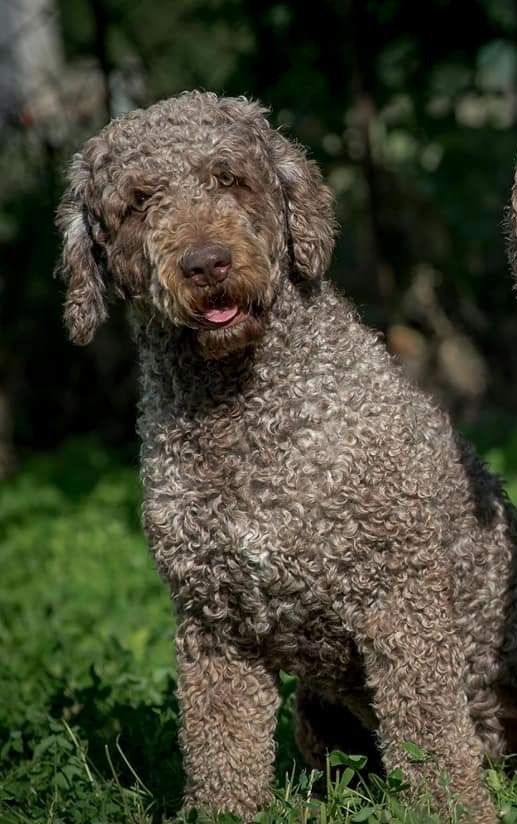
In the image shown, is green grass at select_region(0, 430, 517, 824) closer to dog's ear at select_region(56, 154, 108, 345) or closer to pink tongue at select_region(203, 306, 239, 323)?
pink tongue at select_region(203, 306, 239, 323)

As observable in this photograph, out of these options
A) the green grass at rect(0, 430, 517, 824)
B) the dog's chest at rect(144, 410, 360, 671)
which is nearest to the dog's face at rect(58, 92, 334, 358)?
the dog's chest at rect(144, 410, 360, 671)

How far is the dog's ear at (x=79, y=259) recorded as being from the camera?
3.87 metres

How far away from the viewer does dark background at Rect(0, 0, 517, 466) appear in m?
8.50

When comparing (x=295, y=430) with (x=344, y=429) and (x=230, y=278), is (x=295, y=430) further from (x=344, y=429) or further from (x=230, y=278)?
(x=230, y=278)

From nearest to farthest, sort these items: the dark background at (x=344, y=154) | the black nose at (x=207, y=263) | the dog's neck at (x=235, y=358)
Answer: the black nose at (x=207, y=263)
the dog's neck at (x=235, y=358)
the dark background at (x=344, y=154)

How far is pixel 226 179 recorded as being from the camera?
3670 mm

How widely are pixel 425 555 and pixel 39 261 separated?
21.0ft

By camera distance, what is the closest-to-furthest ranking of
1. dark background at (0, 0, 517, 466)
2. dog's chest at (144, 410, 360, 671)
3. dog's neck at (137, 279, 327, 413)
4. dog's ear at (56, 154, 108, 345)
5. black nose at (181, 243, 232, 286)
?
black nose at (181, 243, 232, 286) → dog's chest at (144, 410, 360, 671) → dog's neck at (137, 279, 327, 413) → dog's ear at (56, 154, 108, 345) → dark background at (0, 0, 517, 466)

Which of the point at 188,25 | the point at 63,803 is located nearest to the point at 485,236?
the point at 188,25

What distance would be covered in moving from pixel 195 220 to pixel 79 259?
44cm

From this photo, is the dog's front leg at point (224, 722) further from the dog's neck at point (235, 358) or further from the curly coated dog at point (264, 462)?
the dog's neck at point (235, 358)

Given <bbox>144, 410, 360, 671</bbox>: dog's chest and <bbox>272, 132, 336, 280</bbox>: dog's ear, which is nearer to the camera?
<bbox>144, 410, 360, 671</bbox>: dog's chest

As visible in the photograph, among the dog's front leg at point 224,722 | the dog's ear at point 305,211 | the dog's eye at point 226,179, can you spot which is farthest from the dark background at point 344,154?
the dog's front leg at point 224,722

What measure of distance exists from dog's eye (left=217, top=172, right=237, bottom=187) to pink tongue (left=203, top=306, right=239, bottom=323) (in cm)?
35
